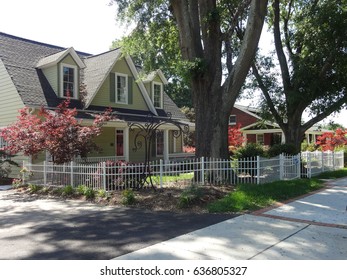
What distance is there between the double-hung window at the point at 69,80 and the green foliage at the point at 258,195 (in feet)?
36.9

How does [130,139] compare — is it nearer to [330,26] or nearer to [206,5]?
[206,5]

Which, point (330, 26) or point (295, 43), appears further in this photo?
point (295, 43)

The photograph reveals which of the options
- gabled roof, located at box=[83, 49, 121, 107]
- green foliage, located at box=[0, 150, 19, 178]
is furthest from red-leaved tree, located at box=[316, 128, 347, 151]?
green foliage, located at box=[0, 150, 19, 178]

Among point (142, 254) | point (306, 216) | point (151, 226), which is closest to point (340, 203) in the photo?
point (306, 216)

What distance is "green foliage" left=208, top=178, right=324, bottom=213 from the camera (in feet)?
27.7

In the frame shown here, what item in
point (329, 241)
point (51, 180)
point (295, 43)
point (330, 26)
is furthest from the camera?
point (295, 43)

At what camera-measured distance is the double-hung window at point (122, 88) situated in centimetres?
2007

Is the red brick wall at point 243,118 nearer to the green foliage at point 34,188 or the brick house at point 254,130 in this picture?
the brick house at point 254,130

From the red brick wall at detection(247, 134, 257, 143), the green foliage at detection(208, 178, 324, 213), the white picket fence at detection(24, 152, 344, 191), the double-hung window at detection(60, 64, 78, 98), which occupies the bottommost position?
the green foliage at detection(208, 178, 324, 213)

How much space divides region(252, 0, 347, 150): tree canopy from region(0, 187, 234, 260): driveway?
11.3 metres

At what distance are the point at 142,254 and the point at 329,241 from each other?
10.7 ft

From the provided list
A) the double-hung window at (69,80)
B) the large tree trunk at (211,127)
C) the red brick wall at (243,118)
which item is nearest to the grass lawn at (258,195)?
the large tree trunk at (211,127)

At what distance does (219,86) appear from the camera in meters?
12.8

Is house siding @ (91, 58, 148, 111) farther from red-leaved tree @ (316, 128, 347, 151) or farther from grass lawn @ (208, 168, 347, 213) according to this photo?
red-leaved tree @ (316, 128, 347, 151)
